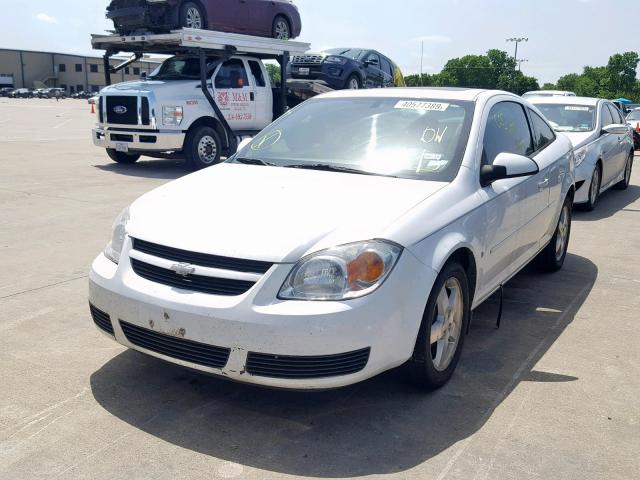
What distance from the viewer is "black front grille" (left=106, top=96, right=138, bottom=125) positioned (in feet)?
40.8

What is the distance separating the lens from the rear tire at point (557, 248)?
595 centimetres

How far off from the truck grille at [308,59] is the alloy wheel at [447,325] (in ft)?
42.9

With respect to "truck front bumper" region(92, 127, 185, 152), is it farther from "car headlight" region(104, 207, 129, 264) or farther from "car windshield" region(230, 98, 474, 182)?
"car headlight" region(104, 207, 129, 264)

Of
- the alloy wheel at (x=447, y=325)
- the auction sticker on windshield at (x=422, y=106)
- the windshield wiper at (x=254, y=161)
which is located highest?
the auction sticker on windshield at (x=422, y=106)

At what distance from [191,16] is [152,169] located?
303cm

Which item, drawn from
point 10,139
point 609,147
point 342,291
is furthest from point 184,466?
point 10,139

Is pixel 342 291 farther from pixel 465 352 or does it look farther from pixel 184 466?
pixel 465 352

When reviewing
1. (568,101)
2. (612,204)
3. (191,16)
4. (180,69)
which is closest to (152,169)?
(180,69)

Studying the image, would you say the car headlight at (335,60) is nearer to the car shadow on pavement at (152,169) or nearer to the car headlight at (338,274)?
the car shadow on pavement at (152,169)

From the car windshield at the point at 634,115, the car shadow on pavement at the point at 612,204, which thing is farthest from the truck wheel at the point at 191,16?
the car windshield at the point at 634,115

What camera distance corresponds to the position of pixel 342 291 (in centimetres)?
305

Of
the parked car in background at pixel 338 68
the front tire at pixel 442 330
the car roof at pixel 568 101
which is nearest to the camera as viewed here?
the front tire at pixel 442 330

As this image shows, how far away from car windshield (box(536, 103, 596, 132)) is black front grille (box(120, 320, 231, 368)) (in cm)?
796

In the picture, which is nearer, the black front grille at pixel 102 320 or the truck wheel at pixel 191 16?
the black front grille at pixel 102 320
